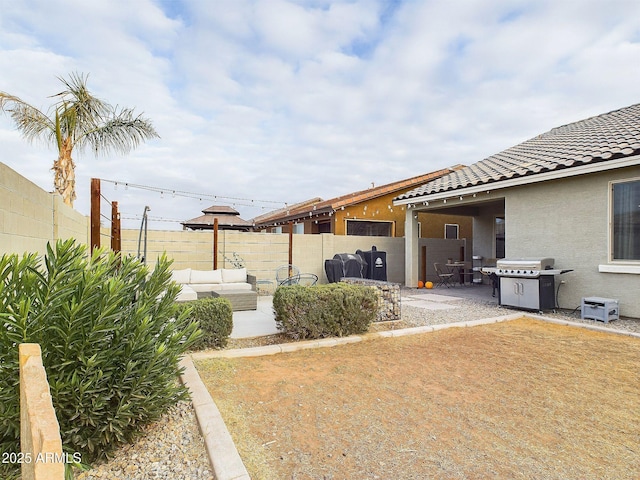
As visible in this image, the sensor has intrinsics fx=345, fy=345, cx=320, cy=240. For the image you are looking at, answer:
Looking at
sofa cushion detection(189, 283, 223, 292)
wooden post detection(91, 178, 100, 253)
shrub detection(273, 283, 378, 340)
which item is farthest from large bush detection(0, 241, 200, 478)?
sofa cushion detection(189, 283, 223, 292)

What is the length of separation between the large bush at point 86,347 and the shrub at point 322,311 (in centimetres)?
257

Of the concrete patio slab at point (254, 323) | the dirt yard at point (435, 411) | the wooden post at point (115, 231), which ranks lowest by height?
the dirt yard at point (435, 411)

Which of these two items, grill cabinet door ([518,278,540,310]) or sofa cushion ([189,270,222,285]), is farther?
sofa cushion ([189,270,222,285])

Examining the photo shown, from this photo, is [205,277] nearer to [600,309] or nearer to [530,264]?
[530,264]

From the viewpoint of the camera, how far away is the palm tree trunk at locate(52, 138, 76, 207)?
9.00 metres

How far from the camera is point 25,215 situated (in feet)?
11.4

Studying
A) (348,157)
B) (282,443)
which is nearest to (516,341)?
(282,443)

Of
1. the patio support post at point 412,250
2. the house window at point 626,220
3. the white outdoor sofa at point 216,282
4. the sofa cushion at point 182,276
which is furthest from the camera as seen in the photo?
the patio support post at point 412,250

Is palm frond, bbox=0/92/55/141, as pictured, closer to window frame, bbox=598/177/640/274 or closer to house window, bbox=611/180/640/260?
window frame, bbox=598/177/640/274

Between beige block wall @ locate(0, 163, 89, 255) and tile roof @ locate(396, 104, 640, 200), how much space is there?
8.74 m

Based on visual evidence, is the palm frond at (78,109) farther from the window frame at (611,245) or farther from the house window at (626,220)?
the house window at (626,220)

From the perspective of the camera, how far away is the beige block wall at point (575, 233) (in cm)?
655

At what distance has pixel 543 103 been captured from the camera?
36.9 ft

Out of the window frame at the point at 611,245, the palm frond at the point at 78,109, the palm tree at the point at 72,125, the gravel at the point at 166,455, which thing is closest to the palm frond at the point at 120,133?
the palm tree at the point at 72,125
